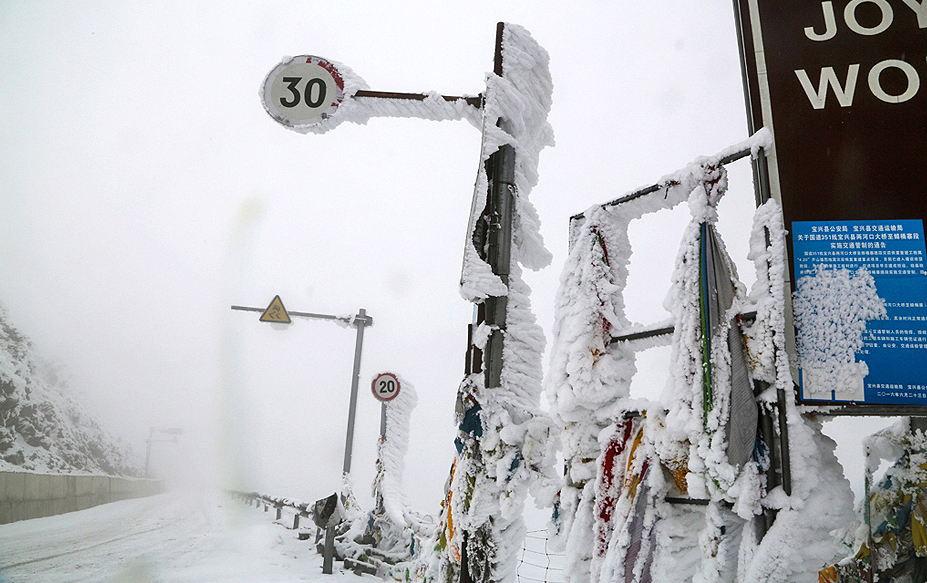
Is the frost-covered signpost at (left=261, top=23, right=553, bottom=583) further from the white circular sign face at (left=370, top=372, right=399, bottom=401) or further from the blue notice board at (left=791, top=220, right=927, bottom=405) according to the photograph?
the white circular sign face at (left=370, top=372, right=399, bottom=401)

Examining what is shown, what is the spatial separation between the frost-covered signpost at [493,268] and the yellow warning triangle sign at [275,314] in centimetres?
732

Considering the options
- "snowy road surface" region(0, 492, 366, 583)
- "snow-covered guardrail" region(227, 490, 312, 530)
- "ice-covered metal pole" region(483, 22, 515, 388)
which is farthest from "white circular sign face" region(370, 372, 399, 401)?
"ice-covered metal pole" region(483, 22, 515, 388)

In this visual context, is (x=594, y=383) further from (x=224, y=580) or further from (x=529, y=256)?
(x=224, y=580)

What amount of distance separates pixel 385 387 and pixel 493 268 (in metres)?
7.67

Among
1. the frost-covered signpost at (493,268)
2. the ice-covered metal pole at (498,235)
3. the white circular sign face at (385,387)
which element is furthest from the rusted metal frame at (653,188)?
the white circular sign face at (385,387)

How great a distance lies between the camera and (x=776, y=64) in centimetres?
400

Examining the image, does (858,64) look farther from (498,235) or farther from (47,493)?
(47,493)

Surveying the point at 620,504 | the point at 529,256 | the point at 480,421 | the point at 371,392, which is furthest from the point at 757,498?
the point at 371,392

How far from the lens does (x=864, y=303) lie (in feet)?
10.9

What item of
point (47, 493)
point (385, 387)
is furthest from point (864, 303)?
point (47, 493)

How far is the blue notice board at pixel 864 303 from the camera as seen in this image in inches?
126

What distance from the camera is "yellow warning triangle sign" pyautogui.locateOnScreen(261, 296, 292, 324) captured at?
10.4m

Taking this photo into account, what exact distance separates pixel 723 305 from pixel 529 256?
128cm

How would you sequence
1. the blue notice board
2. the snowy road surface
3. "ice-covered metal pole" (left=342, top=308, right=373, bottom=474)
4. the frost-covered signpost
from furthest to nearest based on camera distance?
1. "ice-covered metal pole" (left=342, top=308, right=373, bottom=474)
2. the snowy road surface
3. the blue notice board
4. the frost-covered signpost
